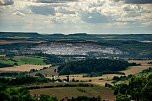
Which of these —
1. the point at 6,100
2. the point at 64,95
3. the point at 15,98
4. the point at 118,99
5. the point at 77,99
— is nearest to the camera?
the point at 6,100

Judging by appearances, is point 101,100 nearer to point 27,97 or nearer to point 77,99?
point 77,99

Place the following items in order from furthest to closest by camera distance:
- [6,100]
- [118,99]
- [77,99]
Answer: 1. [77,99]
2. [118,99]
3. [6,100]

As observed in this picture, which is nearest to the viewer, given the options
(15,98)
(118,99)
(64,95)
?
(15,98)

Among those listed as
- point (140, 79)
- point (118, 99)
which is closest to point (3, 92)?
point (118, 99)

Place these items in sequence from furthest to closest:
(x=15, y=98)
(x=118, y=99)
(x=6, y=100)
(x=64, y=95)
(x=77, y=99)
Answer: (x=64, y=95)
(x=77, y=99)
(x=118, y=99)
(x=15, y=98)
(x=6, y=100)

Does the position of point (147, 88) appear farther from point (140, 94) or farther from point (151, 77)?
point (151, 77)

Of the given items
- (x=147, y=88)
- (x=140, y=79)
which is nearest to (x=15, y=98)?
(x=147, y=88)

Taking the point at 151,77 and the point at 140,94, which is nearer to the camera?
the point at 140,94

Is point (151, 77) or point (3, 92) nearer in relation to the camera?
point (3, 92)

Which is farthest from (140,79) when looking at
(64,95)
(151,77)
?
(64,95)
